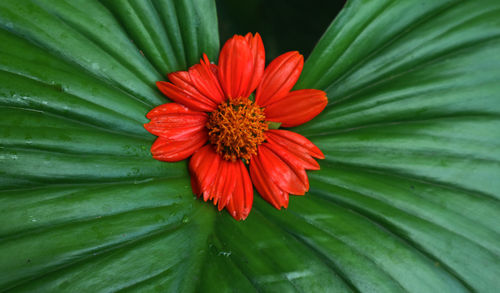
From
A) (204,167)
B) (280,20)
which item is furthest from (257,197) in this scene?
→ (280,20)

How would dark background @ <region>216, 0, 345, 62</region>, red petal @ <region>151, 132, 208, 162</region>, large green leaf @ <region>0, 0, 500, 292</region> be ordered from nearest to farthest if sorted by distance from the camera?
large green leaf @ <region>0, 0, 500, 292</region> → red petal @ <region>151, 132, 208, 162</region> → dark background @ <region>216, 0, 345, 62</region>

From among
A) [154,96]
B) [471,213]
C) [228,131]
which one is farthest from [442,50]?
[154,96]

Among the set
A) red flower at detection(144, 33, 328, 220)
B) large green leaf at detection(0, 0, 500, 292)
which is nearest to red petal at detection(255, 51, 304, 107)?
red flower at detection(144, 33, 328, 220)

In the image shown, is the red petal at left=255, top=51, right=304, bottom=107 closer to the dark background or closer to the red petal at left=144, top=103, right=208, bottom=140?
the red petal at left=144, top=103, right=208, bottom=140

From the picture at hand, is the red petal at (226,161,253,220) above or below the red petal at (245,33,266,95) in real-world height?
below

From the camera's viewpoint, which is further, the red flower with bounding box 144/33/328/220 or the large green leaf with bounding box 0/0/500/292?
the red flower with bounding box 144/33/328/220

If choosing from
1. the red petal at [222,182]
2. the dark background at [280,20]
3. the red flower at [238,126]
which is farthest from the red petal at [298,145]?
the dark background at [280,20]

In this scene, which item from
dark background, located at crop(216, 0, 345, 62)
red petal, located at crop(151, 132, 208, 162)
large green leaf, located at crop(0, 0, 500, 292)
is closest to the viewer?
large green leaf, located at crop(0, 0, 500, 292)
